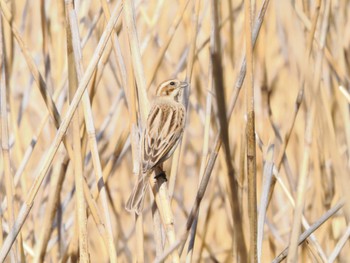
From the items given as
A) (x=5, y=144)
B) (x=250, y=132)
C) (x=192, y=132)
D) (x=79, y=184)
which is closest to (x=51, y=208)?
(x=5, y=144)

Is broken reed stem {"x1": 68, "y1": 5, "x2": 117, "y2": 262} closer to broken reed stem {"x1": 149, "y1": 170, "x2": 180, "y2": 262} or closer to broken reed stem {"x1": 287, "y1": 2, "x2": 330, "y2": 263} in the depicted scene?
broken reed stem {"x1": 149, "y1": 170, "x2": 180, "y2": 262}

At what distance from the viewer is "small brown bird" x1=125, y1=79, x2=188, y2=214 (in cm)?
205

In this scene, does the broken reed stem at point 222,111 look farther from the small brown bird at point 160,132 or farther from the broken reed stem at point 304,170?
the small brown bird at point 160,132

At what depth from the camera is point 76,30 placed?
72.4 inches

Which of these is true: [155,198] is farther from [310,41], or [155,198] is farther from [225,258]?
[225,258]

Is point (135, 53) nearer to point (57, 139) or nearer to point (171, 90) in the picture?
point (57, 139)

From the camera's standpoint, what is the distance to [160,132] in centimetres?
234

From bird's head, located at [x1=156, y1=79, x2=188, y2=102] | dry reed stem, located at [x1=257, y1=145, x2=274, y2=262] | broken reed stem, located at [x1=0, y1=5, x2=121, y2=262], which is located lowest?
dry reed stem, located at [x1=257, y1=145, x2=274, y2=262]

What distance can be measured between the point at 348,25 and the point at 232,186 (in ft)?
4.84

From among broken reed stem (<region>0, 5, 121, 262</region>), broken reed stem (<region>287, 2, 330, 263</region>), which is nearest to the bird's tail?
broken reed stem (<region>0, 5, 121, 262</region>)

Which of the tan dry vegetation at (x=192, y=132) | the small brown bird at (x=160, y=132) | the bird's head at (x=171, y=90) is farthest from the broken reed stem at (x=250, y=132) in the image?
the bird's head at (x=171, y=90)

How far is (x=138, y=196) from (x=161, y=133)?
0.38 meters

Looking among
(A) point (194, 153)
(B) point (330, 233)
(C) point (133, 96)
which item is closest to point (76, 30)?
(C) point (133, 96)

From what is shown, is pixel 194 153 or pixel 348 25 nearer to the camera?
pixel 348 25
